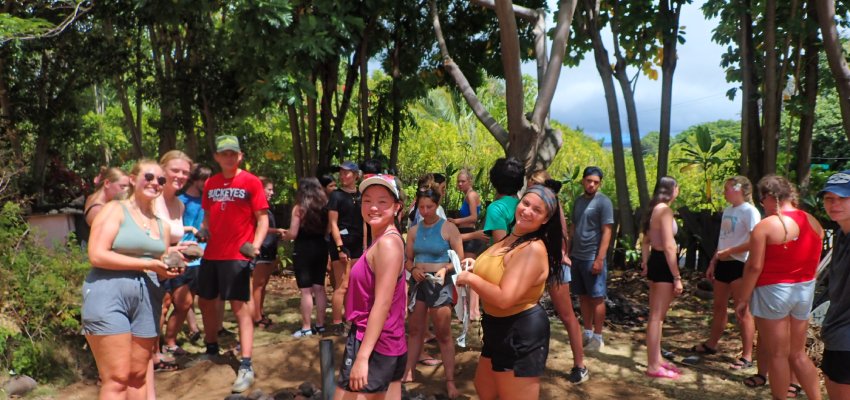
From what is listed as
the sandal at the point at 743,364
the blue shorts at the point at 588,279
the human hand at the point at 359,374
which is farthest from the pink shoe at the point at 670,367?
the human hand at the point at 359,374

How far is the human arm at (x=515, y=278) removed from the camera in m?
3.18

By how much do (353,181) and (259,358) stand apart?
201cm

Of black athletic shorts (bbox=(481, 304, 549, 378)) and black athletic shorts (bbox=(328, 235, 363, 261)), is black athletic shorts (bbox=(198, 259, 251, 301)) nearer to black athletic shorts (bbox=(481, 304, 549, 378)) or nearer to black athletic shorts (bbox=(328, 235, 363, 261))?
black athletic shorts (bbox=(328, 235, 363, 261))

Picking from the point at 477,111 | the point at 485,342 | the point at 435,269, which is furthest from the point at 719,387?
the point at 477,111

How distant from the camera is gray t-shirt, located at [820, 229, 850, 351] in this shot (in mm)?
3291

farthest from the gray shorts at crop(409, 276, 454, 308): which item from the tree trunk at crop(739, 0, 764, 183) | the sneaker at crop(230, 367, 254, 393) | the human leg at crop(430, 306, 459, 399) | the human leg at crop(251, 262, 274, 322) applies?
the tree trunk at crop(739, 0, 764, 183)

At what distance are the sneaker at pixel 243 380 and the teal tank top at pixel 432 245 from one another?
167 cm

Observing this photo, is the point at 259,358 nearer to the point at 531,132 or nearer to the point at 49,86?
the point at 531,132

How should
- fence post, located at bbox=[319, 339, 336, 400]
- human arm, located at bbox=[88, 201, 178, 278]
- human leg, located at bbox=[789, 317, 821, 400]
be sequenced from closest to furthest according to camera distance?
human arm, located at bbox=[88, 201, 178, 278]
fence post, located at bbox=[319, 339, 336, 400]
human leg, located at bbox=[789, 317, 821, 400]

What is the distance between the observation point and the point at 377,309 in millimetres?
3002

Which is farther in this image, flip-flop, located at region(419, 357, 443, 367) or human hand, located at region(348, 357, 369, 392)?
flip-flop, located at region(419, 357, 443, 367)

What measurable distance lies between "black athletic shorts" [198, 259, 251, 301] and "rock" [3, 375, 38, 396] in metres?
1.60

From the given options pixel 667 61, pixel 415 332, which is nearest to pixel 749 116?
pixel 667 61

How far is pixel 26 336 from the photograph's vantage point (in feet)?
18.5
